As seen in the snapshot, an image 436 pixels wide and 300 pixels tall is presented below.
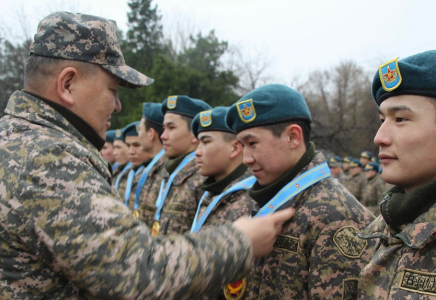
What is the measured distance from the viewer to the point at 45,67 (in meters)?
2.13

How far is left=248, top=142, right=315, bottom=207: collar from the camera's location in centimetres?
296

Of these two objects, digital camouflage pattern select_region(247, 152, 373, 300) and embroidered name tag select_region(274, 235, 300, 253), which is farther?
embroidered name tag select_region(274, 235, 300, 253)

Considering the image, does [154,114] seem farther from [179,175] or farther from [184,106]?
[179,175]

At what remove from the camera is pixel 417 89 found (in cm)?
204

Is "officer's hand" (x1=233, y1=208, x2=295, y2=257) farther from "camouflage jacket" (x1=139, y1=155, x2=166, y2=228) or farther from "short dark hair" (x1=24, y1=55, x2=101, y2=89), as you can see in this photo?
"camouflage jacket" (x1=139, y1=155, x2=166, y2=228)

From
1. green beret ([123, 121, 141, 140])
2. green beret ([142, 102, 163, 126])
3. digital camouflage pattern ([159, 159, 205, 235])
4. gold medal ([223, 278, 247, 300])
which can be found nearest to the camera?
gold medal ([223, 278, 247, 300])

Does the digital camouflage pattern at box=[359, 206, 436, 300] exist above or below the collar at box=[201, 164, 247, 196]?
above

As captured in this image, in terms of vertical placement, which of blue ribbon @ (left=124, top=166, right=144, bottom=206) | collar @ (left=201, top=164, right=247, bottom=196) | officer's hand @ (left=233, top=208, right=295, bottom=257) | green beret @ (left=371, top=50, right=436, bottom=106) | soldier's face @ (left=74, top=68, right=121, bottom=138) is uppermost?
soldier's face @ (left=74, top=68, right=121, bottom=138)

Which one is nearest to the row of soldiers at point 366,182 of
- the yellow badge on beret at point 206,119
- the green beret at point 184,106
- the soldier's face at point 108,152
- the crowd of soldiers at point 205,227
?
the soldier's face at point 108,152

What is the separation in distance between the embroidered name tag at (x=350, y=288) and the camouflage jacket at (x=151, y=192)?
4.69 m

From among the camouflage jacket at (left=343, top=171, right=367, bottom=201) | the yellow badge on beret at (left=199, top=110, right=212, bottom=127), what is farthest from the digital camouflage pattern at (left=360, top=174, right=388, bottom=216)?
the yellow badge on beret at (left=199, top=110, right=212, bottom=127)

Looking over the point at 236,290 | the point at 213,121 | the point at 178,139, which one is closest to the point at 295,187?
the point at 236,290

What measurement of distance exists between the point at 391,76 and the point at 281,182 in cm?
113

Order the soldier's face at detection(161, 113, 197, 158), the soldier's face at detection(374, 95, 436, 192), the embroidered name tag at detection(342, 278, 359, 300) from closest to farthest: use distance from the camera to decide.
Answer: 1. the soldier's face at detection(374, 95, 436, 192)
2. the embroidered name tag at detection(342, 278, 359, 300)
3. the soldier's face at detection(161, 113, 197, 158)
